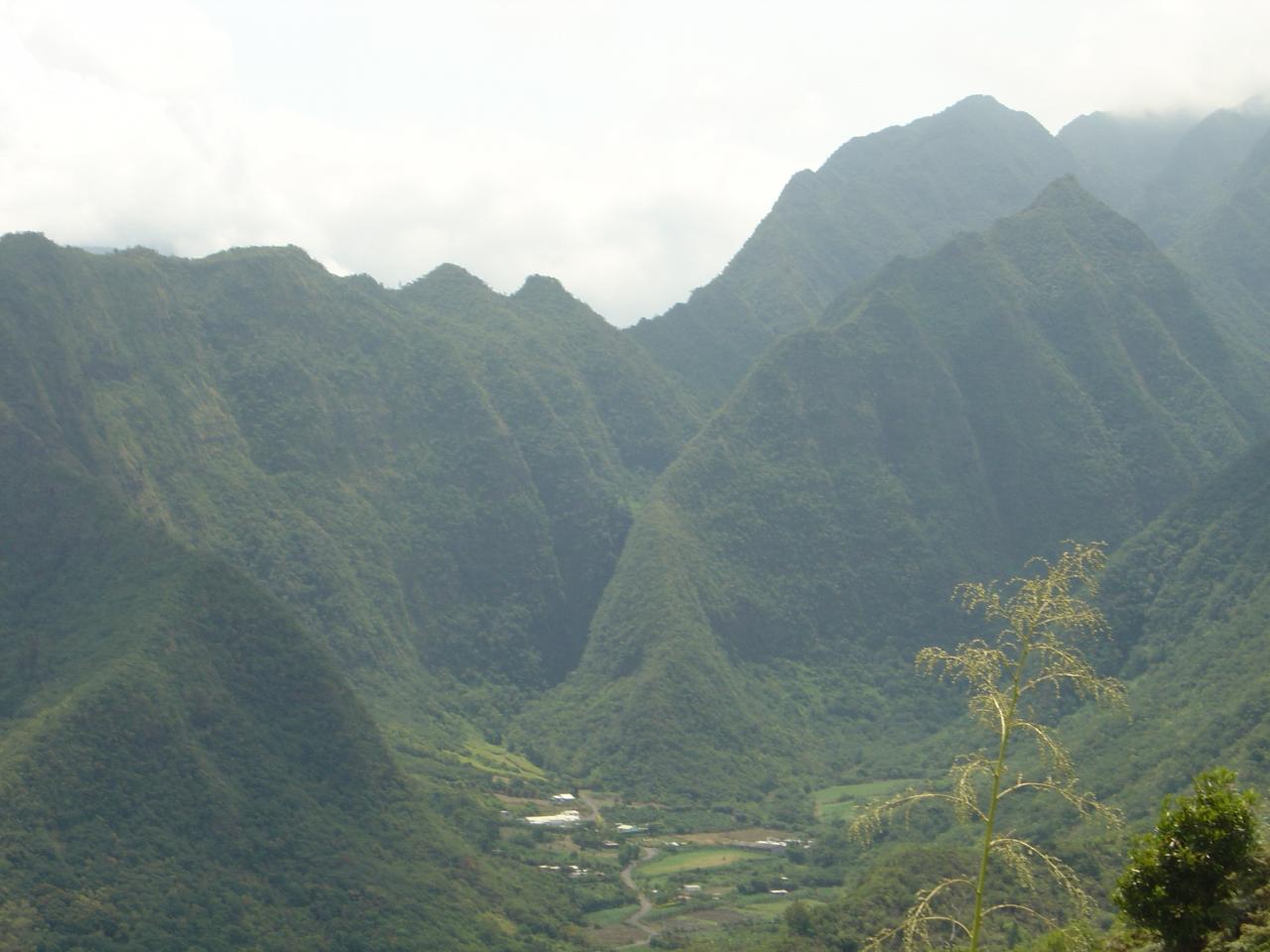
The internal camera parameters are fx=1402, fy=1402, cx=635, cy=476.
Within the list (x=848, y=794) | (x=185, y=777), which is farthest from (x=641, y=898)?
(x=848, y=794)

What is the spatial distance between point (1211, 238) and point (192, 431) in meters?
121

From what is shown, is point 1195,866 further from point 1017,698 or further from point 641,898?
point 641,898

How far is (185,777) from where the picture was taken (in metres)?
→ 63.7

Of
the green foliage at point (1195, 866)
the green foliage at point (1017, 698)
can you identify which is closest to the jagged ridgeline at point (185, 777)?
the green foliage at point (1195, 866)

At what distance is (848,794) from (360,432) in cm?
5152

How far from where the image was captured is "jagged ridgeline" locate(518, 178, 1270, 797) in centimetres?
10712

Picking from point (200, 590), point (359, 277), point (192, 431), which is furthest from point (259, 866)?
point (359, 277)

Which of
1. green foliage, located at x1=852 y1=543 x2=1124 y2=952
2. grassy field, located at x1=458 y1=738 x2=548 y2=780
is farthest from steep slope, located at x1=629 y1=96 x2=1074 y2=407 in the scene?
green foliage, located at x1=852 y1=543 x2=1124 y2=952

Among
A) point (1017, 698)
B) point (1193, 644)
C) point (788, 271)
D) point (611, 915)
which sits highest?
point (788, 271)

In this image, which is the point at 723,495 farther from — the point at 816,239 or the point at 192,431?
the point at 816,239

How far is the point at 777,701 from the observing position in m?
110

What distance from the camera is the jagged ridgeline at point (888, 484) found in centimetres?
10712

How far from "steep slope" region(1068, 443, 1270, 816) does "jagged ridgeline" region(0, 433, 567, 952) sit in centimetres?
3182

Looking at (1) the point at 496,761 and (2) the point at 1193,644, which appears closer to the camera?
(2) the point at 1193,644
